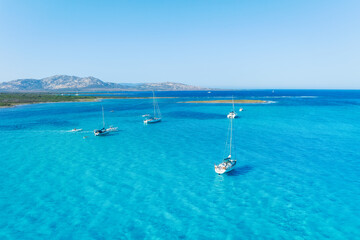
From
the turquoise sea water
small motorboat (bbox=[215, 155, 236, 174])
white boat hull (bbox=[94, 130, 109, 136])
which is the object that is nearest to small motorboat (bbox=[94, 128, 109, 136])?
white boat hull (bbox=[94, 130, 109, 136])

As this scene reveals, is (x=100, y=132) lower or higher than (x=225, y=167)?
higher

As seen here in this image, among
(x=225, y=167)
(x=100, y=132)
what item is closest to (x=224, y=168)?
(x=225, y=167)

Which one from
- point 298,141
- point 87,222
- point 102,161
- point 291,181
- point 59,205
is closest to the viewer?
point 87,222

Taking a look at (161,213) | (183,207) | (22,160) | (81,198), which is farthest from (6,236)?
(22,160)

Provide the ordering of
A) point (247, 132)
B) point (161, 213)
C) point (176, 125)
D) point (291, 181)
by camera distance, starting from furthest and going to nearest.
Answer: point (176, 125)
point (247, 132)
point (291, 181)
point (161, 213)

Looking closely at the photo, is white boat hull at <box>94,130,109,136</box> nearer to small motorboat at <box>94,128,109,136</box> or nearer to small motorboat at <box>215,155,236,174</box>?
small motorboat at <box>94,128,109,136</box>

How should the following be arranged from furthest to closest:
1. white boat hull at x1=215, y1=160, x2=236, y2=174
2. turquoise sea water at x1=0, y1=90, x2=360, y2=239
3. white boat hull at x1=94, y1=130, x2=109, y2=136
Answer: white boat hull at x1=94, y1=130, x2=109, y2=136 < white boat hull at x1=215, y1=160, x2=236, y2=174 < turquoise sea water at x1=0, y1=90, x2=360, y2=239

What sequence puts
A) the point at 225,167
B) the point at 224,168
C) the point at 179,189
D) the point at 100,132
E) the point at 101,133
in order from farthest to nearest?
the point at 101,133 → the point at 100,132 → the point at 225,167 → the point at 224,168 → the point at 179,189

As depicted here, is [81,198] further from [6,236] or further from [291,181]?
[291,181]

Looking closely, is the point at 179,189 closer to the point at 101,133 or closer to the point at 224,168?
the point at 224,168
